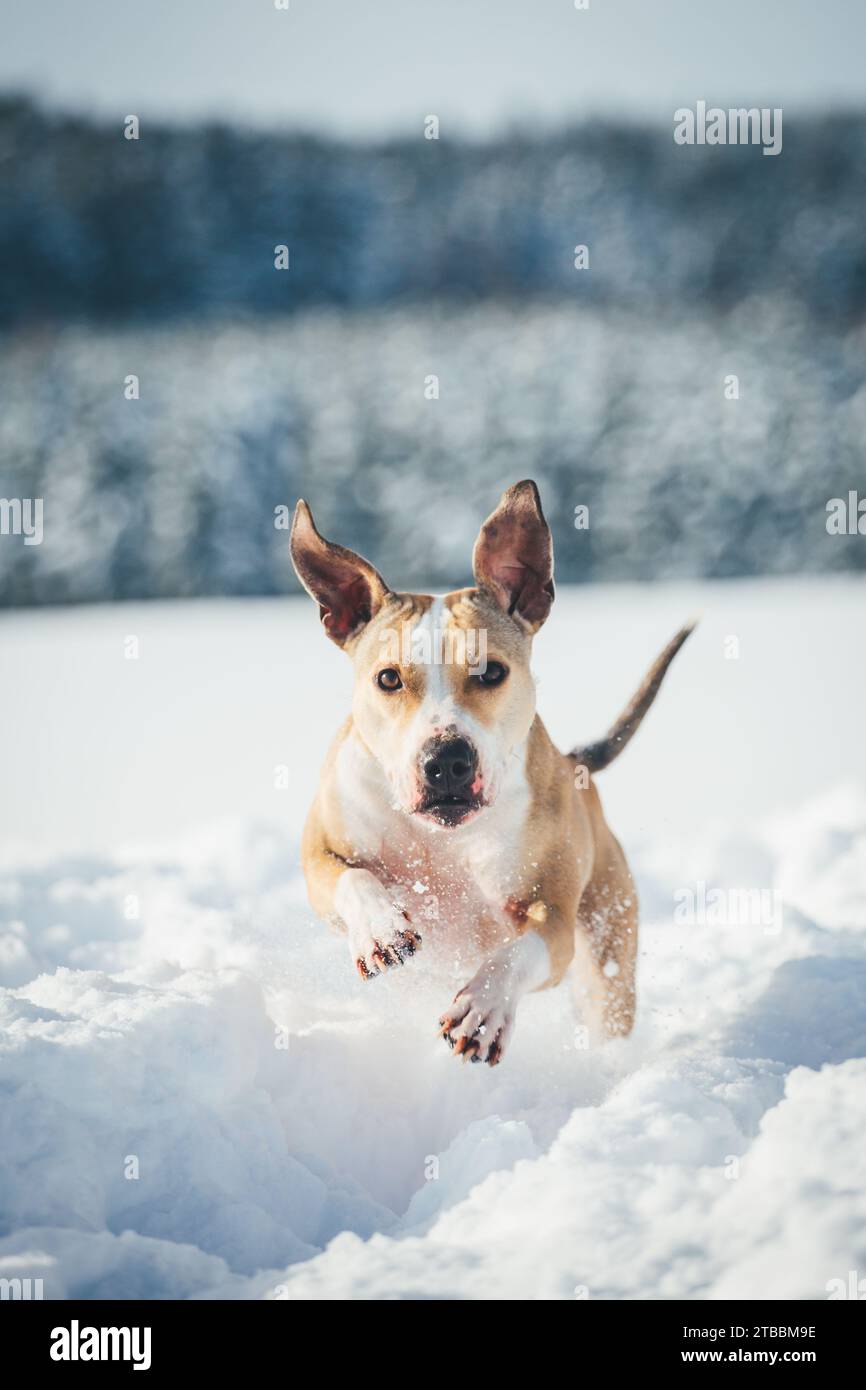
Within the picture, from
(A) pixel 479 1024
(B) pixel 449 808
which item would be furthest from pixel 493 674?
(A) pixel 479 1024

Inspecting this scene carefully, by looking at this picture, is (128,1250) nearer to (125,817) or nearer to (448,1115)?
(448,1115)

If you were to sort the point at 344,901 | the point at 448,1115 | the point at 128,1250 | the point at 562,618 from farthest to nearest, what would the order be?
the point at 562,618 → the point at 448,1115 → the point at 344,901 → the point at 128,1250

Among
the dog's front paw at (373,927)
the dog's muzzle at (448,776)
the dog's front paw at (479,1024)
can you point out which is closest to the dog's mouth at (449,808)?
the dog's muzzle at (448,776)

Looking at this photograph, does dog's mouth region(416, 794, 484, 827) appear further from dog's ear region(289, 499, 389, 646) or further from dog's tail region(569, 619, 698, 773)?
→ dog's tail region(569, 619, 698, 773)

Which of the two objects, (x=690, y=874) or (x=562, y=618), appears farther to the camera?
(x=562, y=618)

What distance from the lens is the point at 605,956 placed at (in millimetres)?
3287

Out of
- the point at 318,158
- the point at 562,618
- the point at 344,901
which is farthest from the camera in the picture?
the point at 318,158

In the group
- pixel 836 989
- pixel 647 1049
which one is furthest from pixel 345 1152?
pixel 836 989

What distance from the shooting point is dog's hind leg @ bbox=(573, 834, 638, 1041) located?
3279 mm

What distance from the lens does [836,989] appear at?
3.37m

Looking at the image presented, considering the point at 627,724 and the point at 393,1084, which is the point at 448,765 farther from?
the point at 627,724

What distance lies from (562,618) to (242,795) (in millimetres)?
4033

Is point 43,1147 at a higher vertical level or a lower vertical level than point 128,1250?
higher

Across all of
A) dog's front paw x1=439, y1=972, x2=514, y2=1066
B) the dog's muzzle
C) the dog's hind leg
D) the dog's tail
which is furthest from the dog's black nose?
the dog's tail
